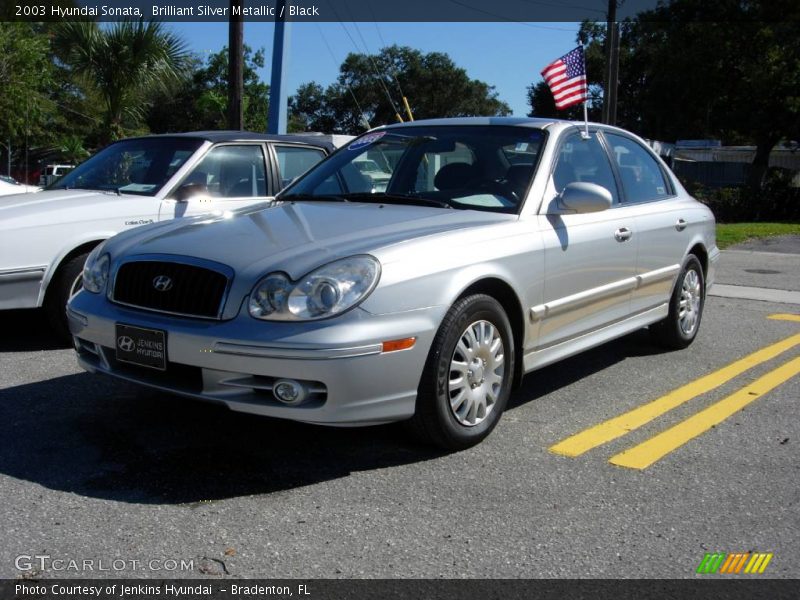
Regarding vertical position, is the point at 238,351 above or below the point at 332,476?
above

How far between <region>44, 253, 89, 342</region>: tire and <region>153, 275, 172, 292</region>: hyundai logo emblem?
7.30 feet

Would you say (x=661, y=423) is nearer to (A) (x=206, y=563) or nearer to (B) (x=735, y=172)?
(A) (x=206, y=563)

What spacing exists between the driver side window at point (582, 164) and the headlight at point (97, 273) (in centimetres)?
244

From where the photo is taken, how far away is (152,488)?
356cm

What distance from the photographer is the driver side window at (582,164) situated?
16.4 feet

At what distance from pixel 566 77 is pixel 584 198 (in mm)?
7850

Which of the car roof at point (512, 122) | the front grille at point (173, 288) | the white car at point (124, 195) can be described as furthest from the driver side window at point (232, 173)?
the front grille at point (173, 288)

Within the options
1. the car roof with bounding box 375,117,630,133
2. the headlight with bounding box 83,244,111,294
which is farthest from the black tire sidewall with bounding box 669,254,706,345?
the headlight with bounding box 83,244,111,294

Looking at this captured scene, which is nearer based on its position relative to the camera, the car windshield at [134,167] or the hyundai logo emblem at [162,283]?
the hyundai logo emblem at [162,283]

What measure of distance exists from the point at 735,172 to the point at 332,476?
39.2 metres

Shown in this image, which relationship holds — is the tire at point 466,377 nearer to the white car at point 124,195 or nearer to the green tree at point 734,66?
the white car at point 124,195

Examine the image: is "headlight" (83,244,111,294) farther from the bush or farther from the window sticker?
the bush

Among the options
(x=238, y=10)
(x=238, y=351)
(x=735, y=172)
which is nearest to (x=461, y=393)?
(x=238, y=351)

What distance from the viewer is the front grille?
12.2ft
